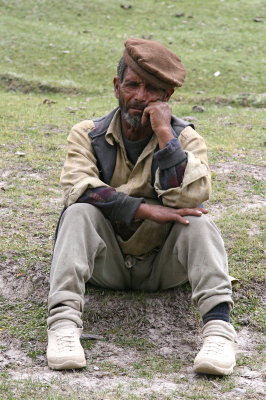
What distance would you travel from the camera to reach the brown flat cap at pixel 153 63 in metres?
4.39

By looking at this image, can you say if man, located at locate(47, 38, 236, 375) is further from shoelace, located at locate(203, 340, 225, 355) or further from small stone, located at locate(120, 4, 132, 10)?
small stone, located at locate(120, 4, 132, 10)

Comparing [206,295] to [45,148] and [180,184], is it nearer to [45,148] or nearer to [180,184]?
[180,184]

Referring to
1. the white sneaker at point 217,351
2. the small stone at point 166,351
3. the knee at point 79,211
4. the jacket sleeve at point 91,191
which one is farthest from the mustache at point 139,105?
the small stone at point 166,351

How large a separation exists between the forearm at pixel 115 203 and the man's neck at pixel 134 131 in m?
0.42

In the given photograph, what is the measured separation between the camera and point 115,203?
433 cm

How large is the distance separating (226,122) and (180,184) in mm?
6523

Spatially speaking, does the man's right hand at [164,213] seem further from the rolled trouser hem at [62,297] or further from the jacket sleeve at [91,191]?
the rolled trouser hem at [62,297]

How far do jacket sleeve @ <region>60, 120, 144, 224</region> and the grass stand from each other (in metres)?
0.79

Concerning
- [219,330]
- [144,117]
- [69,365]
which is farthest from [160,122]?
[69,365]

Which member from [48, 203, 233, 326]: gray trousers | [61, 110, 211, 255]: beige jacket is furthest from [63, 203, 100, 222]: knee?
[61, 110, 211, 255]: beige jacket

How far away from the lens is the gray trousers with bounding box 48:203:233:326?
162 inches

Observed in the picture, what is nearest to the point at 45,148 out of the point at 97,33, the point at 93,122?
the point at 93,122

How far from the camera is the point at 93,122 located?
4.76 metres

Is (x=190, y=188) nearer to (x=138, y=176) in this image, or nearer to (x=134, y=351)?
(x=138, y=176)
